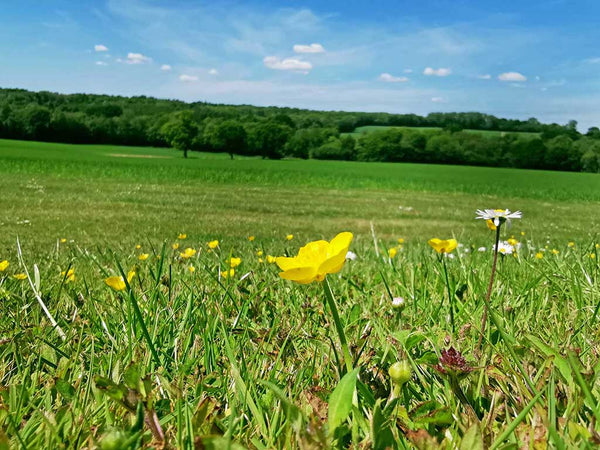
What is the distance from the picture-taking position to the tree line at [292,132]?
52188mm

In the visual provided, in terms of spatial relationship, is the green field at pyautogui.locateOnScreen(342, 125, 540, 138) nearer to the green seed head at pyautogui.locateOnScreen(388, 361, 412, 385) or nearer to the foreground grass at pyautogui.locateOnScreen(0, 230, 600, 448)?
the foreground grass at pyautogui.locateOnScreen(0, 230, 600, 448)

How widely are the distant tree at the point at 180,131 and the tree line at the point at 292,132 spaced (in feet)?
0.40

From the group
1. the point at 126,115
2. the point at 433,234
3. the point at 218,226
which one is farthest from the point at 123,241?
the point at 126,115

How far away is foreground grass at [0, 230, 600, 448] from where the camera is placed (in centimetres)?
74

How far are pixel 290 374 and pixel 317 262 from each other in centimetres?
42

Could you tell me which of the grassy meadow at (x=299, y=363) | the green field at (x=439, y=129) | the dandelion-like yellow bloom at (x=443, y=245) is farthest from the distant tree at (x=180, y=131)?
the dandelion-like yellow bloom at (x=443, y=245)

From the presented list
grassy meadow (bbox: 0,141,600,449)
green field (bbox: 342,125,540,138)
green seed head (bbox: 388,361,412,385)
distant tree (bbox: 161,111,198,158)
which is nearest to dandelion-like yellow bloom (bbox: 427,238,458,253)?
grassy meadow (bbox: 0,141,600,449)

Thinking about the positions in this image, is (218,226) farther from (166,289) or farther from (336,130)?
Answer: (336,130)

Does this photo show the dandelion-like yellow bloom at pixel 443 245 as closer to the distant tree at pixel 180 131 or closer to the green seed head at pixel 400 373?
the green seed head at pixel 400 373

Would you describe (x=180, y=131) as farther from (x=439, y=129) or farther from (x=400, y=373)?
(x=400, y=373)

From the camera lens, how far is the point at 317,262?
0.73 m

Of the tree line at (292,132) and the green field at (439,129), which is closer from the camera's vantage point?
the tree line at (292,132)

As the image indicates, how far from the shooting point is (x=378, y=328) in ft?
3.74

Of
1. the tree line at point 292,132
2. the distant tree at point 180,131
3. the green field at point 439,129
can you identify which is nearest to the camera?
the tree line at point 292,132
